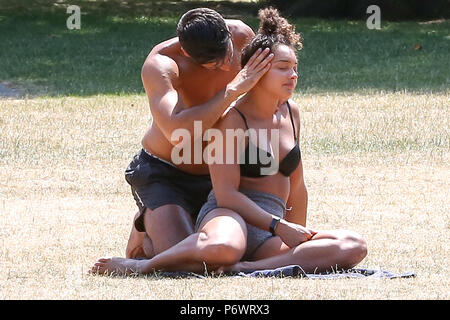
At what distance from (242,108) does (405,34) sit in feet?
41.0

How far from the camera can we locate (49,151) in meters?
10.6

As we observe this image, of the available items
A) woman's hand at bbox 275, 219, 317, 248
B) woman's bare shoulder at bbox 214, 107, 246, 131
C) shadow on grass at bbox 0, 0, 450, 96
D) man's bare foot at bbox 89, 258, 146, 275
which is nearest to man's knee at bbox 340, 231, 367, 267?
woman's hand at bbox 275, 219, 317, 248

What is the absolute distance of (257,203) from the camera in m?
5.82

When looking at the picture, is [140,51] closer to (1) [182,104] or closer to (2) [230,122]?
(1) [182,104]

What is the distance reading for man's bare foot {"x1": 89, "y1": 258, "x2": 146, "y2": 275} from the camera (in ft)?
18.6

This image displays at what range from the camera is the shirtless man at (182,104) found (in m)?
5.70

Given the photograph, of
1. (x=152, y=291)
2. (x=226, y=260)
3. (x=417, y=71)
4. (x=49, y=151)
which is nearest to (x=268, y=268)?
(x=226, y=260)

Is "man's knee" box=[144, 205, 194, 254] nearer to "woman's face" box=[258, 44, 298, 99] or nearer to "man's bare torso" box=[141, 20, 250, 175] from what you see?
"man's bare torso" box=[141, 20, 250, 175]

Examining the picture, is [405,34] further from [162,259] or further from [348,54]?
[162,259]

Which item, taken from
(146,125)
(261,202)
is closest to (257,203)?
(261,202)

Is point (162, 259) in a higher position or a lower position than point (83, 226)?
higher

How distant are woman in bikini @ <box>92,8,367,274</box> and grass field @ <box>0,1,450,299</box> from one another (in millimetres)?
199

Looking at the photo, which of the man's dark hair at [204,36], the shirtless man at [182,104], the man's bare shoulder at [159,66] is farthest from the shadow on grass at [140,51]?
the man's dark hair at [204,36]

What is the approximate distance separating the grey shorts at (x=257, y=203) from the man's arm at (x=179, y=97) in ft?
1.20
